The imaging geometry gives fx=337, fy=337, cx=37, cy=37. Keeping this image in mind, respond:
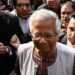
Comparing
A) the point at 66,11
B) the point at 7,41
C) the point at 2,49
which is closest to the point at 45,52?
the point at 2,49

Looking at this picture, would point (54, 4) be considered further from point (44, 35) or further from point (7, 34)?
point (44, 35)

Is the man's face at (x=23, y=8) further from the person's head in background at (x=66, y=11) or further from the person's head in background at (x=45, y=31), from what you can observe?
the person's head in background at (x=45, y=31)

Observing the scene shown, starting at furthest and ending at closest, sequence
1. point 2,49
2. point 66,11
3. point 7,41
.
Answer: point 66,11
point 7,41
point 2,49

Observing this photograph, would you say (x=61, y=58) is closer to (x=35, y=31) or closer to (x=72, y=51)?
(x=72, y=51)

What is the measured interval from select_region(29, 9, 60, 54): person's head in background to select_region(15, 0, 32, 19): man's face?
237 centimetres

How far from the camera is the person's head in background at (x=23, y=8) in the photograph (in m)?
5.40

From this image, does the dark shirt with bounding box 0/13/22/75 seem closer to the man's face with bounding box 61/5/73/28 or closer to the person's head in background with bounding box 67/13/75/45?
the person's head in background with bounding box 67/13/75/45

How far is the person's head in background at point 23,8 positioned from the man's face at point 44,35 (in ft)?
7.91

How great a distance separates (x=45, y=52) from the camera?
119 inches

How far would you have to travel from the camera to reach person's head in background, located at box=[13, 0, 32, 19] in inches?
213

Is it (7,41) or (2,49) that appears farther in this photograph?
(7,41)

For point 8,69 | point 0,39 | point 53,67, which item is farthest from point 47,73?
point 0,39

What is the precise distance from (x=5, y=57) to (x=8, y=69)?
0.53 feet

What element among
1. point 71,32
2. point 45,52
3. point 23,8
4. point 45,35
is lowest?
point 23,8
